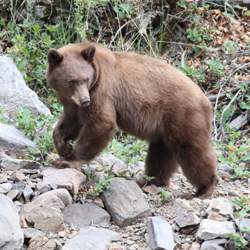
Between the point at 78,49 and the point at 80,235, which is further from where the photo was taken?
the point at 78,49

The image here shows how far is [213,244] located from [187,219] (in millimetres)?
443

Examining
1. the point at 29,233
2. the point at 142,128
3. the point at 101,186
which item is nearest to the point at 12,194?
the point at 29,233

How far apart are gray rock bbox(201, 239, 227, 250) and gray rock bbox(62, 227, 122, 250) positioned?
2.65 ft

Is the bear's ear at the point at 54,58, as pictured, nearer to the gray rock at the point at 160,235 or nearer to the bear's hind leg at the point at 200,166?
the bear's hind leg at the point at 200,166

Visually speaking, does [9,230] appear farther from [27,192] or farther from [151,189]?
[151,189]

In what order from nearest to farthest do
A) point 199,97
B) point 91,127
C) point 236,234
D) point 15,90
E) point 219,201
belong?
point 236,234 → point 219,201 → point 91,127 → point 199,97 → point 15,90

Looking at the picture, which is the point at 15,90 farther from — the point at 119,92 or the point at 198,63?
the point at 198,63

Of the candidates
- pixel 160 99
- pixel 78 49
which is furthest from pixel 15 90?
pixel 160 99

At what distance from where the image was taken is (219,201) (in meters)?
4.25

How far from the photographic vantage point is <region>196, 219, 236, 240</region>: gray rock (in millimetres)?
3738

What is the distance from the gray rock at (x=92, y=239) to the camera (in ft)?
11.6

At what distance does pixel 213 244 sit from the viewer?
3660mm

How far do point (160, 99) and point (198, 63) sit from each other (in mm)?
4683

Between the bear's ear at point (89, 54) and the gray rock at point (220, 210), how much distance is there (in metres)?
2.13
